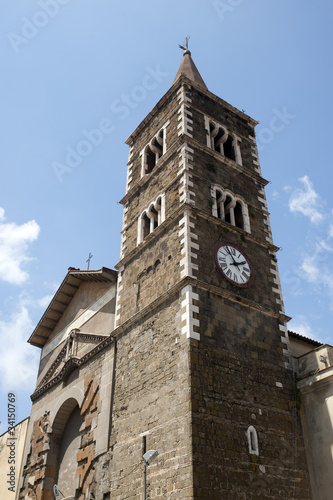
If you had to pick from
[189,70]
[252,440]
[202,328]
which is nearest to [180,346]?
[202,328]

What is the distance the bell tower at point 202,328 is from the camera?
1290 centimetres

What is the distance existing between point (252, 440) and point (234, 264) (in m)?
5.81

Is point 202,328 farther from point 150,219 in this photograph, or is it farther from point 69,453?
point 69,453

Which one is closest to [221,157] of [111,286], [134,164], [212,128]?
[212,128]

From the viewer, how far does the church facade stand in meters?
13.2

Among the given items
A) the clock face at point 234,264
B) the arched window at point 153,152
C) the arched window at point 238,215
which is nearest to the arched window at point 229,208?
the arched window at point 238,215

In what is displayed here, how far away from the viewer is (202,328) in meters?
14.4

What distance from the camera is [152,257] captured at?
17.8 metres

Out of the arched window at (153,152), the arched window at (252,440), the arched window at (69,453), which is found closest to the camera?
the arched window at (252,440)

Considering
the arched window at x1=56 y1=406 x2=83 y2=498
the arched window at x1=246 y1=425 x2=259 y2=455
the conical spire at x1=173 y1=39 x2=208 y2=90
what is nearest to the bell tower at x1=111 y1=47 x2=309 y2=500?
the arched window at x1=246 y1=425 x2=259 y2=455

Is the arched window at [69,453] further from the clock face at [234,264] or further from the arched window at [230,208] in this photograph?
the arched window at [230,208]

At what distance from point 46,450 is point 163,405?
319 inches

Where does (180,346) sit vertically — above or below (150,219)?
below

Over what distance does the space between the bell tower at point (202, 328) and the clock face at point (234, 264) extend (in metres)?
0.05
